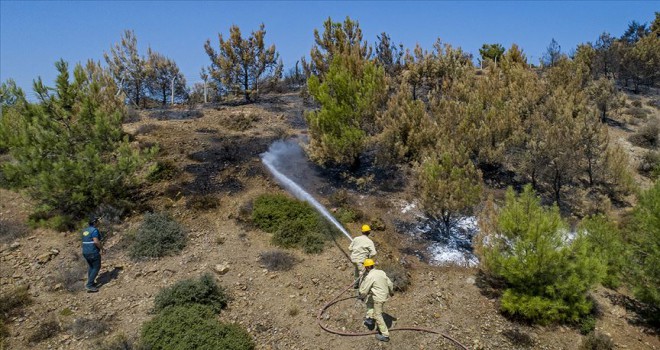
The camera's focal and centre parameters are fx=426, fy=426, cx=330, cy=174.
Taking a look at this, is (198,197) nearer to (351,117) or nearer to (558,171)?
(351,117)

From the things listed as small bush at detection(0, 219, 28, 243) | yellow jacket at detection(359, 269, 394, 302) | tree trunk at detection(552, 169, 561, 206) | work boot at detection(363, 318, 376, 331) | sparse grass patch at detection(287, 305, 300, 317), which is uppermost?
tree trunk at detection(552, 169, 561, 206)

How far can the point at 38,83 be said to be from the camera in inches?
578

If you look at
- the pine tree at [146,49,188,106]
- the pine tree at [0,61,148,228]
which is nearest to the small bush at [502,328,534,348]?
the pine tree at [0,61,148,228]

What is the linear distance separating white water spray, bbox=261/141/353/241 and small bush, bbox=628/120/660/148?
19.1 m

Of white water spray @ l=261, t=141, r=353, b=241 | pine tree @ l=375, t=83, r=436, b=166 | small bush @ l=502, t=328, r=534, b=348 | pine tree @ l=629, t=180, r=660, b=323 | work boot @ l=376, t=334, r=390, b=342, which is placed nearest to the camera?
work boot @ l=376, t=334, r=390, b=342

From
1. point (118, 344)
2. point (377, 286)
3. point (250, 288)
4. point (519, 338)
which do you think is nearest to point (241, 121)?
point (250, 288)

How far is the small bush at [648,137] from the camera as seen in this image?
78.3 feet

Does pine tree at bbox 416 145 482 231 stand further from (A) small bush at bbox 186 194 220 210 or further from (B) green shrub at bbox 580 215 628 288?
(A) small bush at bbox 186 194 220 210

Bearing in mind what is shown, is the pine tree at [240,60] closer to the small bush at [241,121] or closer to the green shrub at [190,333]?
the small bush at [241,121]

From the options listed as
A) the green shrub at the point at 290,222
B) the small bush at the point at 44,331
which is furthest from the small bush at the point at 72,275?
the green shrub at the point at 290,222

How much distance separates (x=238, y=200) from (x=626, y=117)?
85.2 ft

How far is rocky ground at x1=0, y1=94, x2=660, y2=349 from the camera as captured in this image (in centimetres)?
959

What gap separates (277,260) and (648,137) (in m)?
23.2

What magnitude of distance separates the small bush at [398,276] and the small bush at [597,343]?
418 centimetres
